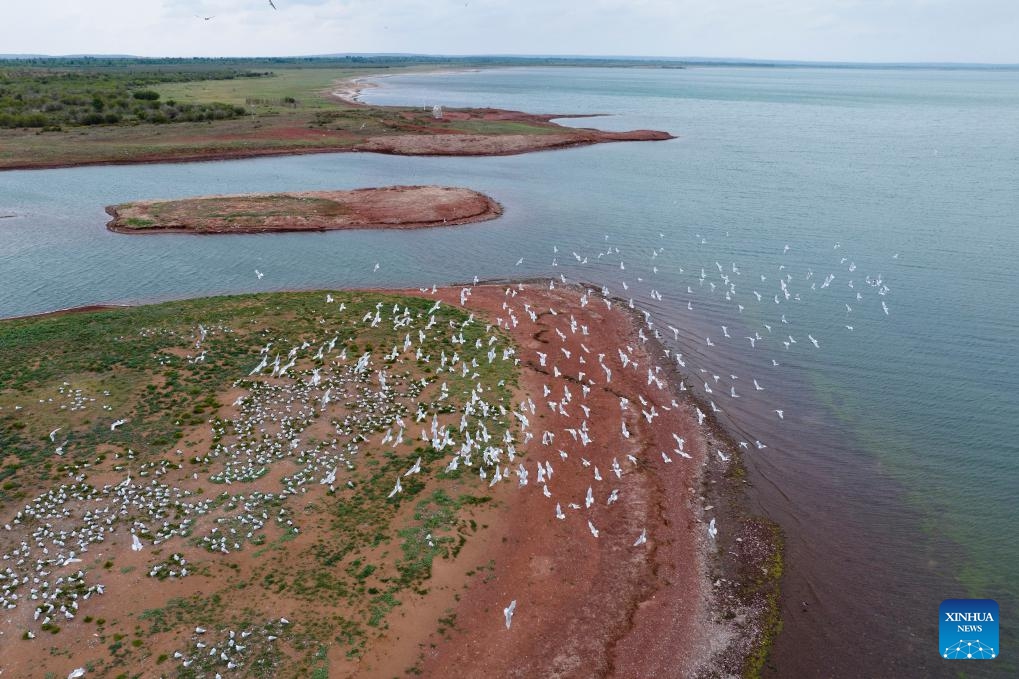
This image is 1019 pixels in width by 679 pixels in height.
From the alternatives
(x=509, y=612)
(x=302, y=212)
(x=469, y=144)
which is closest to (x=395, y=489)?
(x=509, y=612)

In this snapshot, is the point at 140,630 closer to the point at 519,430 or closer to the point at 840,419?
the point at 519,430

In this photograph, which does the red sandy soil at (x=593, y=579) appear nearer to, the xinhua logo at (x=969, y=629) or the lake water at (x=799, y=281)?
the lake water at (x=799, y=281)

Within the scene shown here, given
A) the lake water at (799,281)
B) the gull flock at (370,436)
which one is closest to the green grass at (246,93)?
the lake water at (799,281)

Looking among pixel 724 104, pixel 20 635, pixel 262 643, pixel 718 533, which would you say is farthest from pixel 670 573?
pixel 724 104

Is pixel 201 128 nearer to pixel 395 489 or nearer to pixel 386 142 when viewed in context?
pixel 386 142

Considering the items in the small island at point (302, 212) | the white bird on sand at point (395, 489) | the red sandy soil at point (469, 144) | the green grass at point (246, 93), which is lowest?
the white bird on sand at point (395, 489)
